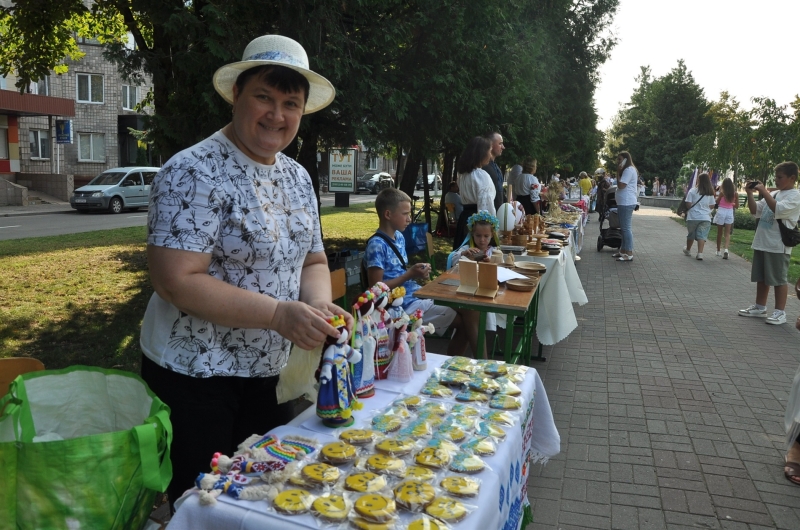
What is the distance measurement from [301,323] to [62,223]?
1881 cm

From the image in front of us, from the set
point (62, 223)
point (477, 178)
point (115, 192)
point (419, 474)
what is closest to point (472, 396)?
point (419, 474)

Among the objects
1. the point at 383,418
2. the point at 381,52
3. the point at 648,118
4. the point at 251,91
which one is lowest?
the point at 383,418

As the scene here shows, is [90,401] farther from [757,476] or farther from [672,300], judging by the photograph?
[672,300]

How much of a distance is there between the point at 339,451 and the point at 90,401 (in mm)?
813

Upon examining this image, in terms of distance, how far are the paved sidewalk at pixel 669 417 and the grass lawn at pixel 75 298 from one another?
350 centimetres

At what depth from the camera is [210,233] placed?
5.57 ft

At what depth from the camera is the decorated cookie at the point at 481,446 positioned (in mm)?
1830

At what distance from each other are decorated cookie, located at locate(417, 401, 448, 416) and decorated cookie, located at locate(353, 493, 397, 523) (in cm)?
60

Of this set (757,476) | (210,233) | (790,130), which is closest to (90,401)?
(210,233)

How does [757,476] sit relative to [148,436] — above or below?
below

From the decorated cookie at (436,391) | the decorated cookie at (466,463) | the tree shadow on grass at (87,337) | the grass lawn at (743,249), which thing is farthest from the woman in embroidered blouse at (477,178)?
the grass lawn at (743,249)

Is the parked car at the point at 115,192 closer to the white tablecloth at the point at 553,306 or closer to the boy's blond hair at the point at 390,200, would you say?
the white tablecloth at the point at 553,306

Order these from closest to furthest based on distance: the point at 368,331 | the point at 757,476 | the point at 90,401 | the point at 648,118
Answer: the point at 90,401
the point at 368,331
the point at 757,476
the point at 648,118

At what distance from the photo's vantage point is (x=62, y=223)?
17.6 meters
